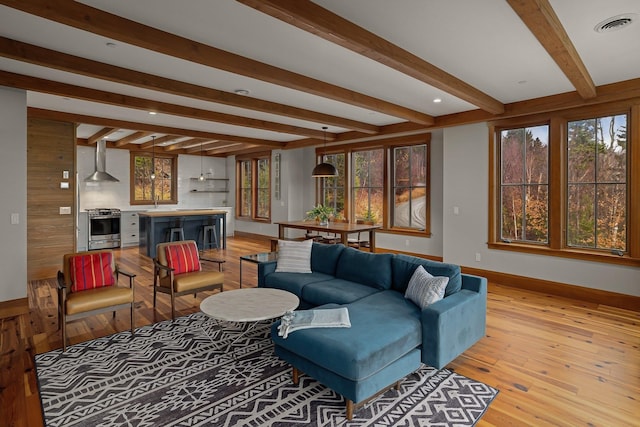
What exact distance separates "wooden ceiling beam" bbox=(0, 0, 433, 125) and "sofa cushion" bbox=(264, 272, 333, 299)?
213 cm

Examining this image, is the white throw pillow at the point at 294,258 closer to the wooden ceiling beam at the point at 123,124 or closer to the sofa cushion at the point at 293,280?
the sofa cushion at the point at 293,280

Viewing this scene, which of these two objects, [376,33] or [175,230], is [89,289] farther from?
[175,230]

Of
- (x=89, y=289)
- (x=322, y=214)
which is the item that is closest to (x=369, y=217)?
(x=322, y=214)

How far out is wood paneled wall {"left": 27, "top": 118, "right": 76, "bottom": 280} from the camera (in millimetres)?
5578

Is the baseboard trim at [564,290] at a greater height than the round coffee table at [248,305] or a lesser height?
lesser

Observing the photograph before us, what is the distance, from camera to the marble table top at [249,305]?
9.24ft

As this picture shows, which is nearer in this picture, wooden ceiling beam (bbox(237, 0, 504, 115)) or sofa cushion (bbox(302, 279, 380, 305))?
wooden ceiling beam (bbox(237, 0, 504, 115))

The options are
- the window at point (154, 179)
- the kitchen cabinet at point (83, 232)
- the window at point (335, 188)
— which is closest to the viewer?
the kitchen cabinet at point (83, 232)

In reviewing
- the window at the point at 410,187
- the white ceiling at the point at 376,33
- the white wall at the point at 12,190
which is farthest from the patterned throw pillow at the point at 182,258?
the window at the point at 410,187

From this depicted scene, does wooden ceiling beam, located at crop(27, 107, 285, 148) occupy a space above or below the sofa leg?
above

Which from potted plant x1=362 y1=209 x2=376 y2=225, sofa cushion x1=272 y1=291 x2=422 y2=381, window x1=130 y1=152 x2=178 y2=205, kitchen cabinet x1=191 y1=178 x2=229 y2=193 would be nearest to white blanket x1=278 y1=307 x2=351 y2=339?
sofa cushion x1=272 y1=291 x2=422 y2=381

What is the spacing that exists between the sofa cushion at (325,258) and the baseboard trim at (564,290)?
9.40 ft

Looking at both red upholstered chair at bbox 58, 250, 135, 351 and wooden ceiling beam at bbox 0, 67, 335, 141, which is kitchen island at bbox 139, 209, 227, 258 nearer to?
wooden ceiling beam at bbox 0, 67, 335, 141

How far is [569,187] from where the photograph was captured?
16.1 feet
